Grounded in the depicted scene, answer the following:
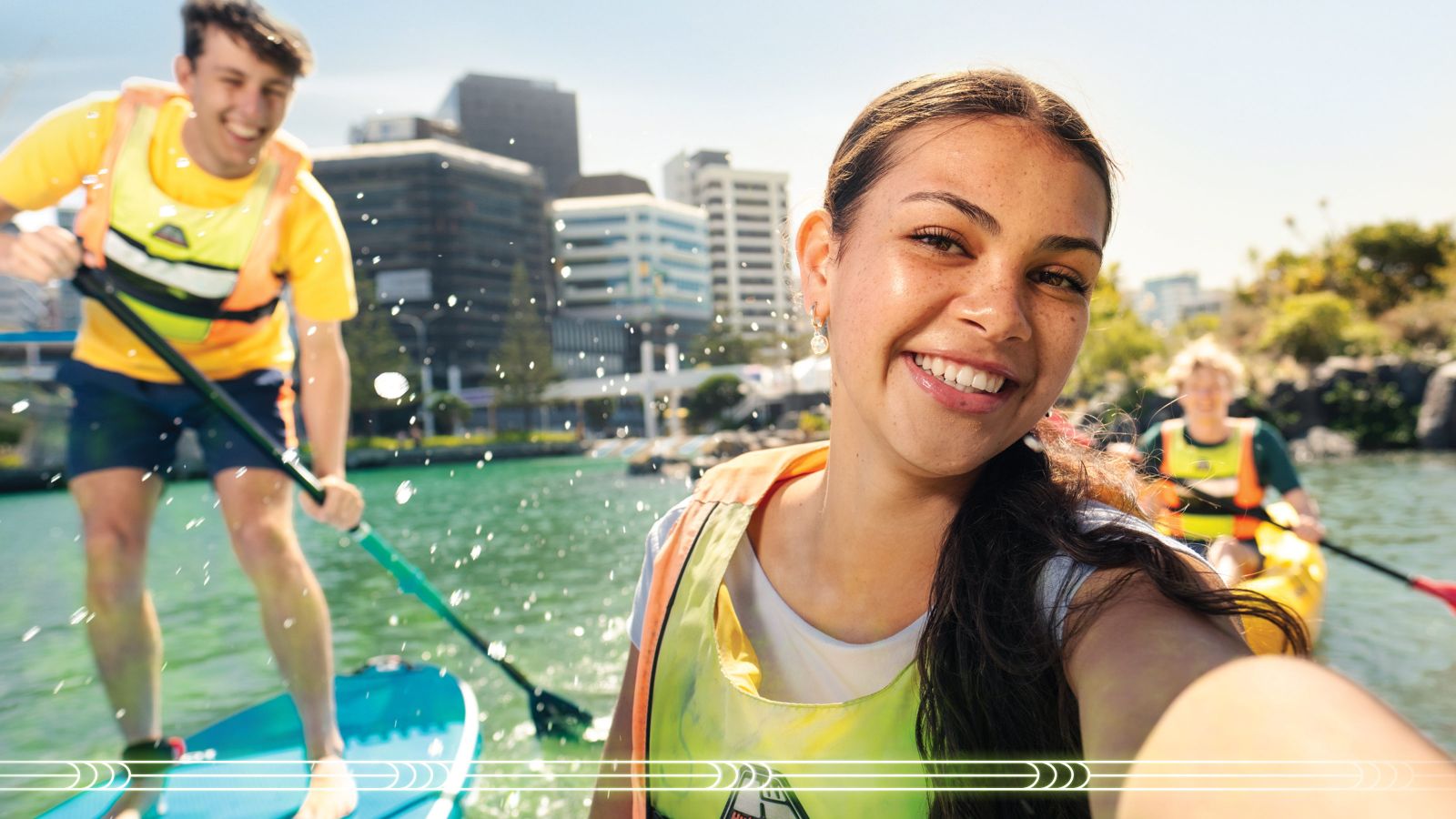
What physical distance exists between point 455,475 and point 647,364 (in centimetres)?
62

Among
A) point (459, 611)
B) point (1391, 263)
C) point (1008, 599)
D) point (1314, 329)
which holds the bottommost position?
point (459, 611)

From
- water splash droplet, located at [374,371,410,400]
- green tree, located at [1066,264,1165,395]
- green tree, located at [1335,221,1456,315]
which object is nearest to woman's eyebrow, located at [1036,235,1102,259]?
water splash droplet, located at [374,371,410,400]

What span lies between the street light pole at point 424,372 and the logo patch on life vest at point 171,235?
0.39 meters

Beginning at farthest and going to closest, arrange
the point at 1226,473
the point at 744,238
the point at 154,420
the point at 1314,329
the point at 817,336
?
the point at 1314,329, the point at 1226,473, the point at 154,420, the point at 744,238, the point at 817,336

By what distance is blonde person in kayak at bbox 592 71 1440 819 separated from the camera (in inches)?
31.9

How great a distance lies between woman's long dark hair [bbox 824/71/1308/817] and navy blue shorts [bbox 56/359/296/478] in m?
1.61

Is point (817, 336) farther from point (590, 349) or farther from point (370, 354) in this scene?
point (370, 354)

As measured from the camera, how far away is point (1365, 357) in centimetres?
2292

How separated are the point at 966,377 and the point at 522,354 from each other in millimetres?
1141

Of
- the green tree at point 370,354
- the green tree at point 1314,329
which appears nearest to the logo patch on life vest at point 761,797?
the green tree at point 370,354

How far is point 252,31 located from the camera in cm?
115

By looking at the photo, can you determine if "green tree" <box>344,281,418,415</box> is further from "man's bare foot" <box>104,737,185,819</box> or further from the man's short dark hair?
"man's bare foot" <box>104,737,185,819</box>

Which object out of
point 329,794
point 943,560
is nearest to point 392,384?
point 329,794

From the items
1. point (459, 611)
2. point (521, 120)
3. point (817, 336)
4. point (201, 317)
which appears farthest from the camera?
point (459, 611)
